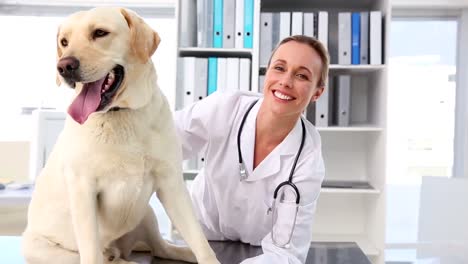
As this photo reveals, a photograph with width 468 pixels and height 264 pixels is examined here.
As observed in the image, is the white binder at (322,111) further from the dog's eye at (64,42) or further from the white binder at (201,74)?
the dog's eye at (64,42)

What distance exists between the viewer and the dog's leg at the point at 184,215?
36.3 inches

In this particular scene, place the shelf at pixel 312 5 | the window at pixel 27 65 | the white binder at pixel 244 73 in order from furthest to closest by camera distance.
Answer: the window at pixel 27 65
the shelf at pixel 312 5
the white binder at pixel 244 73

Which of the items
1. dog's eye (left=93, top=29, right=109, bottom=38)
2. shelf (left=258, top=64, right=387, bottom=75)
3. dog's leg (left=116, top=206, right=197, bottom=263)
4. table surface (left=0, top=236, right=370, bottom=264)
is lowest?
table surface (left=0, top=236, right=370, bottom=264)

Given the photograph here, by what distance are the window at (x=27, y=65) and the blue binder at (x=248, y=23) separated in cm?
76

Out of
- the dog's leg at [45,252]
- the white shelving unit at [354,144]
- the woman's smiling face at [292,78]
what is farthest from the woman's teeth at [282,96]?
the white shelving unit at [354,144]

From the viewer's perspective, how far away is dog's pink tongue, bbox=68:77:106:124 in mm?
750

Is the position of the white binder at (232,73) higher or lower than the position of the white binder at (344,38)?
lower

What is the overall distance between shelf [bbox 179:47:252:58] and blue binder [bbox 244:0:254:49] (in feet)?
0.13

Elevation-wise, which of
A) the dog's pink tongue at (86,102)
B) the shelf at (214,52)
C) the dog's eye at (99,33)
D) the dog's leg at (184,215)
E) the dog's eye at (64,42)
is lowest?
the dog's leg at (184,215)

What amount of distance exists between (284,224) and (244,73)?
1147 millimetres

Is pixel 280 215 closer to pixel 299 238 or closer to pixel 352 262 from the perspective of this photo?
pixel 299 238

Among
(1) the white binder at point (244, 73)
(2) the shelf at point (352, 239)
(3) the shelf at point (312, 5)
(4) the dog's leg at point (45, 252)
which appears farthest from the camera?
(3) the shelf at point (312, 5)

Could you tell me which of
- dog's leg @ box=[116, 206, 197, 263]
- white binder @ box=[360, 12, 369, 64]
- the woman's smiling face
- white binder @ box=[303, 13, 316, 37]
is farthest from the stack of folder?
dog's leg @ box=[116, 206, 197, 263]

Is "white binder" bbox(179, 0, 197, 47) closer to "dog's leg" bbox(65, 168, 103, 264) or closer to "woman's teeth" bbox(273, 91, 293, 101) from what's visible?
"woman's teeth" bbox(273, 91, 293, 101)
